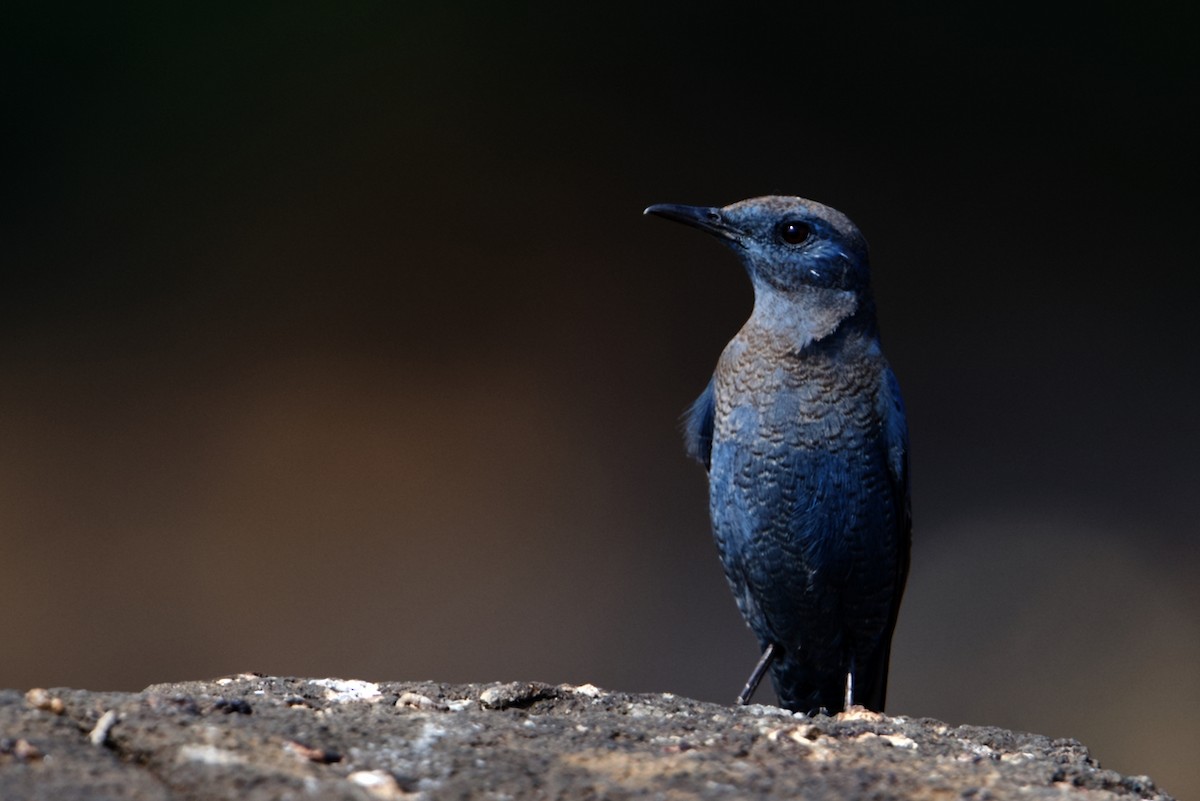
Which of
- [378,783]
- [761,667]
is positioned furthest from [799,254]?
[378,783]

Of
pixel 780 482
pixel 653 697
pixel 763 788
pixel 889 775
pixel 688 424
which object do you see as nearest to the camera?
pixel 763 788

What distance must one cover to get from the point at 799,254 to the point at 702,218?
0.30m

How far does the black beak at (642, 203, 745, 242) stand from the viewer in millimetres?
3779

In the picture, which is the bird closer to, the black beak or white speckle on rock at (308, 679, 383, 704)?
the black beak

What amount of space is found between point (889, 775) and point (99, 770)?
3.74 feet

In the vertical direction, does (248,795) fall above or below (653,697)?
above

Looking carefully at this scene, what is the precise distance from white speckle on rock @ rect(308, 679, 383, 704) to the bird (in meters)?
1.32

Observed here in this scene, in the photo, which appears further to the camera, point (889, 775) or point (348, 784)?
point (889, 775)

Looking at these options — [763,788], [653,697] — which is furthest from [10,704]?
[653,697]

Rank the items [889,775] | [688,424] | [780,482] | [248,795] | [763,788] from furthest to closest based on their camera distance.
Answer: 1. [688,424]
2. [780,482]
3. [889,775]
4. [763,788]
5. [248,795]

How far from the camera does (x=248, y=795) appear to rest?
5.24ft

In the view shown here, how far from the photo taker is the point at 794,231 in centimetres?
380

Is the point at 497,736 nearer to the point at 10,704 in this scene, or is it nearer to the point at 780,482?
the point at 10,704

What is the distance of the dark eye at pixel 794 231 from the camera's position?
379 centimetres
